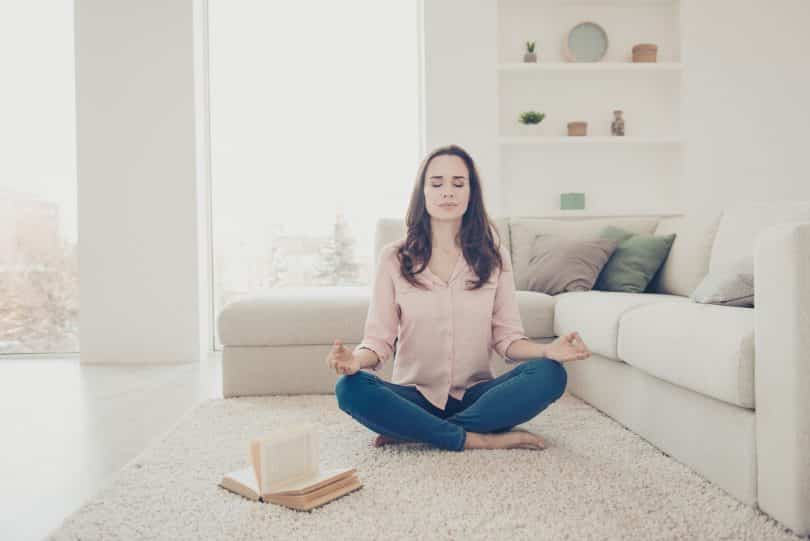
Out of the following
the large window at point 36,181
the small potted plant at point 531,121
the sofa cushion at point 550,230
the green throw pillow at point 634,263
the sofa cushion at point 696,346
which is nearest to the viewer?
the sofa cushion at point 696,346

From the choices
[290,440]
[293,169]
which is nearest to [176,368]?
[293,169]

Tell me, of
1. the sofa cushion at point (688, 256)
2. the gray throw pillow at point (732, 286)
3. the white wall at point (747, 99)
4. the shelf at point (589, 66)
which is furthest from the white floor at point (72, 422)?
the white wall at point (747, 99)

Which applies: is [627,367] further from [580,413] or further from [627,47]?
[627,47]

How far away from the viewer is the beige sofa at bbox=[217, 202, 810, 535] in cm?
138

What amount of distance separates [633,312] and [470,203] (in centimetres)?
66

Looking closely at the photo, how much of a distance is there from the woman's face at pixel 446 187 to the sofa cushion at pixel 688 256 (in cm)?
135

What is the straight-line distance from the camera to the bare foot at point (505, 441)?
1961 millimetres

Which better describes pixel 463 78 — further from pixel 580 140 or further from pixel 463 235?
pixel 463 235

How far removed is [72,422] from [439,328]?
61.6 inches

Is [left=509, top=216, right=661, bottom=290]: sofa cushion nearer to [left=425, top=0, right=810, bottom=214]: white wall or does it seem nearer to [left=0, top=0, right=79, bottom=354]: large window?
[left=425, top=0, right=810, bottom=214]: white wall

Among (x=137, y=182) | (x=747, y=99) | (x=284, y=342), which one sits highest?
(x=747, y=99)

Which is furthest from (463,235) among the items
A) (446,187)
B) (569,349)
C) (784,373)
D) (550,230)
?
(550,230)

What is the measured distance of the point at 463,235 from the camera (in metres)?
2.14

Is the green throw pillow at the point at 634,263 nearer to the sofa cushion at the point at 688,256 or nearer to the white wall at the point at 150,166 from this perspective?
the sofa cushion at the point at 688,256
